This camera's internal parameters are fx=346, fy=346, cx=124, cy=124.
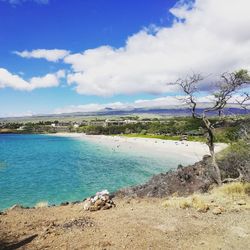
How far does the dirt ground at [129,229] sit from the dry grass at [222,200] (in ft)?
1.62

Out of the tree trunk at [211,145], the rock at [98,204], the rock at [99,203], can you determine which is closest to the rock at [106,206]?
the rock at [98,204]

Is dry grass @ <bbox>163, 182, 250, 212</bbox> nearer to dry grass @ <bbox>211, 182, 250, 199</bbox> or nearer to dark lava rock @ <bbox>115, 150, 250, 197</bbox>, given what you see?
→ dry grass @ <bbox>211, 182, 250, 199</bbox>

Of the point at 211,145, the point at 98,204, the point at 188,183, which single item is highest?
the point at 211,145

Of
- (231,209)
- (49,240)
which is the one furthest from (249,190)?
(49,240)

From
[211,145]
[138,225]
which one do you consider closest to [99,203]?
[138,225]

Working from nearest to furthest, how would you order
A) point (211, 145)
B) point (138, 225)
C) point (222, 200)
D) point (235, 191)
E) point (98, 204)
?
point (138, 225)
point (222, 200)
point (98, 204)
point (235, 191)
point (211, 145)

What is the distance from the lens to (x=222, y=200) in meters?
18.6

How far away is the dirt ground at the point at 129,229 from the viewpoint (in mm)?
12906

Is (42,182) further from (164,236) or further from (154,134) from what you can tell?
(154,134)

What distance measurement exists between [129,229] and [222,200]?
6603mm

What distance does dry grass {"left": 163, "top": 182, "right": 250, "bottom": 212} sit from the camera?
17.4 metres

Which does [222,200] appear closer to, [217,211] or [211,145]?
[217,211]

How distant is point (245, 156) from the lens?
26578 millimetres

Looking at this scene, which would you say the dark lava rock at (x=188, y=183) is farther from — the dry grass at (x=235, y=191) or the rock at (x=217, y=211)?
the rock at (x=217, y=211)
